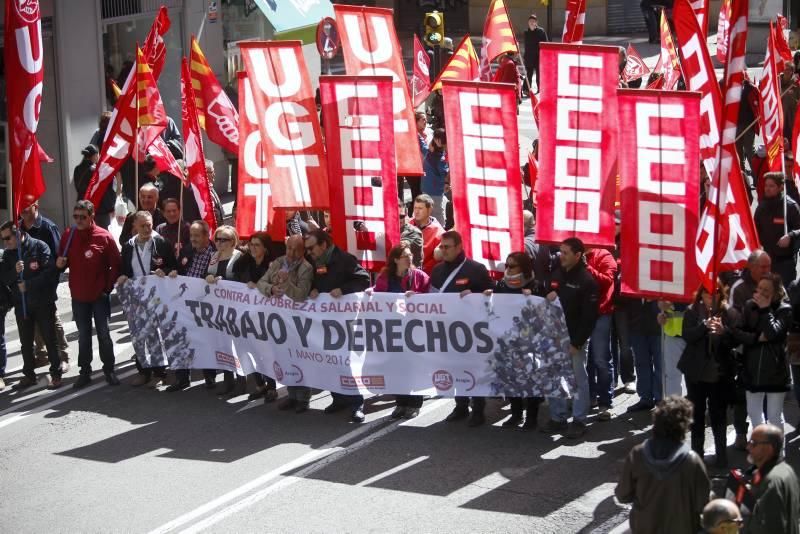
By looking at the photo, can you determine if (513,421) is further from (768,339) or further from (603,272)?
(768,339)

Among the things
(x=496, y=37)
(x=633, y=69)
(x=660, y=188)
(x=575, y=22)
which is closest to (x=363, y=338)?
(x=660, y=188)

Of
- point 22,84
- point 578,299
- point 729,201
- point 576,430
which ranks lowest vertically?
point 576,430

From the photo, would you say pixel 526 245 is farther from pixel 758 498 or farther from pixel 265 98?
pixel 758 498

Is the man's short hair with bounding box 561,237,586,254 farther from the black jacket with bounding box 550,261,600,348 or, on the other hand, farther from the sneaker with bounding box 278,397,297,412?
the sneaker with bounding box 278,397,297,412

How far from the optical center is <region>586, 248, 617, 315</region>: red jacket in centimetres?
1084

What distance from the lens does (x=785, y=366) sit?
962cm

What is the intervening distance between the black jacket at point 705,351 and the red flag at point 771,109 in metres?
3.01

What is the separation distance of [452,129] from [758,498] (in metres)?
4.69

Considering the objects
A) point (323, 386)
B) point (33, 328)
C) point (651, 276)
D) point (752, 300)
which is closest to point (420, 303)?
point (323, 386)

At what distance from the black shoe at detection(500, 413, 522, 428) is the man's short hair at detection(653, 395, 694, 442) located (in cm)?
347

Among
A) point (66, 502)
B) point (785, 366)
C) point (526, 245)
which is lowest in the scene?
point (66, 502)

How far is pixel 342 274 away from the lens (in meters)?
11.5

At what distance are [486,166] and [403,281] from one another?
1.19m

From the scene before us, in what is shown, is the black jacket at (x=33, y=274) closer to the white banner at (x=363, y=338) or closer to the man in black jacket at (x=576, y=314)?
the white banner at (x=363, y=338)
